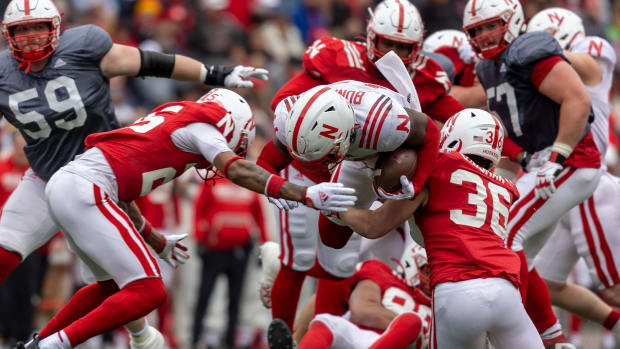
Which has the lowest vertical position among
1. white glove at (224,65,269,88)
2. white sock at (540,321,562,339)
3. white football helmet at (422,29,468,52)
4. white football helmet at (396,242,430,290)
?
white sock at (540,321,562,339)

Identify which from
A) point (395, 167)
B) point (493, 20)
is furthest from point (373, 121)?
point (493, 20)

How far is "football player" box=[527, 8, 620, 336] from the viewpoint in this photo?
7.14 metres

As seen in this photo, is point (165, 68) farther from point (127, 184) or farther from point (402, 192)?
point (402, 192)

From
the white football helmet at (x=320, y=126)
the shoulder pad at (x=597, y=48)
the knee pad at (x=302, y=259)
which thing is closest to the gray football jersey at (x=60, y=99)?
the knee pad at (x=302, y=259)

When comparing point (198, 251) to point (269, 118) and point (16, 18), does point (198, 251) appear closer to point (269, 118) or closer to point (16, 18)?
point (269, 118)

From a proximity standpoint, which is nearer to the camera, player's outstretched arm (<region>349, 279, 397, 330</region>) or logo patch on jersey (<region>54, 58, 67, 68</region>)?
logo patch on jersey (<region>54, 58, 67, 68</region>)

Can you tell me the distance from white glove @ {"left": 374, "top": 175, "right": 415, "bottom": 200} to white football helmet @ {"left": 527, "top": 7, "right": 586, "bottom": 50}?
2703 mm

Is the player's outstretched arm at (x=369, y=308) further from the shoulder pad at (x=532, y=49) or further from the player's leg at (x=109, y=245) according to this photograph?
the shoulder pad at (x=532, y=49)

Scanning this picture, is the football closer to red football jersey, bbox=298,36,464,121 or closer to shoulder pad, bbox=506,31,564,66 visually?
red football jersey, bbox=298,36,464,121

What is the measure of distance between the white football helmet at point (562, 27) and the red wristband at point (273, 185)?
290 centimetres

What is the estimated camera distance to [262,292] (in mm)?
7312

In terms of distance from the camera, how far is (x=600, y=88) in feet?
23.9

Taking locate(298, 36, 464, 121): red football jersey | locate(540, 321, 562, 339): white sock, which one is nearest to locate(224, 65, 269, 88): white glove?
locate(298, 36, 464, 121): red football jersey

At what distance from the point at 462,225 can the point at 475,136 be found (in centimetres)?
61
